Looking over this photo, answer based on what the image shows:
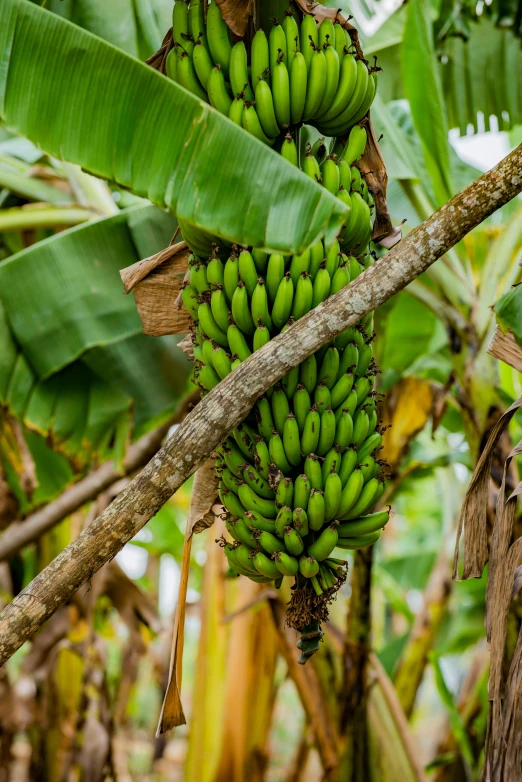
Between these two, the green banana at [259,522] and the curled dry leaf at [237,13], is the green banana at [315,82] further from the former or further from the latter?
the green banana at [259,522]

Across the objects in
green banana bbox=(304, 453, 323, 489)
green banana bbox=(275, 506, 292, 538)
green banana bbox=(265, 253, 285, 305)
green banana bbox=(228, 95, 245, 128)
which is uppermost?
green banana bbox=(228, 95, 245, 128)

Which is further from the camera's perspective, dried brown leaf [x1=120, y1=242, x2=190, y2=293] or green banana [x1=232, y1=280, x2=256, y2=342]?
dried brown leaf [x1=120, y1=242, x2=190, y2=293]

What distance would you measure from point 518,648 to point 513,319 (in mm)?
549

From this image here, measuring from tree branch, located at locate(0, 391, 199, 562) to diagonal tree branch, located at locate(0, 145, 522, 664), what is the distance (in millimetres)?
1074

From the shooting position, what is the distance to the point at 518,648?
3.51 ft

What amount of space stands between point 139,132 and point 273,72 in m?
0.22

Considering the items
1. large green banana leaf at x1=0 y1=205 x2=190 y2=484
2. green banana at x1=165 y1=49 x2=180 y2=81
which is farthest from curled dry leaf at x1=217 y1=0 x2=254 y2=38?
large green banana leaf at x1=0 y1=205 x2=190 y2=484

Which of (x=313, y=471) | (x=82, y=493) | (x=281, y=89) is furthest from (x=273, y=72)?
(x=82, y=493)

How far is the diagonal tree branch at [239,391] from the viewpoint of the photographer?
87 centimetres

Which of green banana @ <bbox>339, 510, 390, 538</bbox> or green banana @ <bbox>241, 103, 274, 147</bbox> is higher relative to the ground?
green banana @ <bbox>241, 103, 274, 147</bbox>

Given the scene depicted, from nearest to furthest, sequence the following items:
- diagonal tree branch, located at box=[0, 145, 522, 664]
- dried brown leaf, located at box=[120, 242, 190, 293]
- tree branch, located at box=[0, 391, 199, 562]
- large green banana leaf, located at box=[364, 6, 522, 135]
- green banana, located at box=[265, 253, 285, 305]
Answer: diagonal tree branch, located at box=[0, 145, 522, 664]
green banana, located at box=[265, 253, 285, 305]
dried brown leaf, located at box=[120, 242, 190, 293]
tree branch, located at box=[0, 391, 199, 562]
large green banana leaf, located at box=[364, 6, 522, 135]

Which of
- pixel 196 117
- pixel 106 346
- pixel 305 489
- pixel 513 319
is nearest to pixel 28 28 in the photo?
pixel 196 117

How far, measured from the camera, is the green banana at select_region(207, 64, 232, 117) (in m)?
1.02

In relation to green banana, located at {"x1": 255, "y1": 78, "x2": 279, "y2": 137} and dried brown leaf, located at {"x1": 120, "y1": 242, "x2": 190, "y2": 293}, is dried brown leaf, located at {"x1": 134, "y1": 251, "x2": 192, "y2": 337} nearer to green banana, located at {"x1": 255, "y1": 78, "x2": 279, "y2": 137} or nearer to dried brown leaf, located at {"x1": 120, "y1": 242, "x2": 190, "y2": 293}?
dried brown leaf, located at {"x1": 120, "y1": 242, "x2": 190, "y2": 293}
